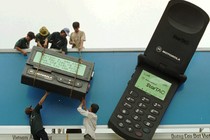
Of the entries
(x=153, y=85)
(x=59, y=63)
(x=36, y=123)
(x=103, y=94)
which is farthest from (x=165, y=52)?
(x=36, y=123)

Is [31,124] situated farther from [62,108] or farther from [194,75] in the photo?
[194,75]

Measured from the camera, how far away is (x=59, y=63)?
576 cm

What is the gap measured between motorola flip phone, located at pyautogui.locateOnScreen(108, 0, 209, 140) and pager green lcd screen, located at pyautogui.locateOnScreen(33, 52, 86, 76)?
0.63m

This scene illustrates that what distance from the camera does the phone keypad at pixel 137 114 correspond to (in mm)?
5195

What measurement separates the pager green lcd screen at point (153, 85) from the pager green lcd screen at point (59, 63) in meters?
0.70

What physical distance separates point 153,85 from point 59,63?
1.14 meters

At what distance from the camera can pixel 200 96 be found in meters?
5.88

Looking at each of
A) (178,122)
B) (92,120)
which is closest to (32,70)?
(92,120)

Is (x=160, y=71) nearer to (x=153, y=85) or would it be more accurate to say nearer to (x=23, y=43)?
(x=153, y=85)

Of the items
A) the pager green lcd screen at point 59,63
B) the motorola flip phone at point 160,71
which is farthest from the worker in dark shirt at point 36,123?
the motorola flip phone at point 160,71

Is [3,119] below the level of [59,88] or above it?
below

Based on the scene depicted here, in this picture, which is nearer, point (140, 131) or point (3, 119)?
point (140, 131)

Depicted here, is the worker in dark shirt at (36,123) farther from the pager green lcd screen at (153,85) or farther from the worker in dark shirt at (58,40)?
the pager green lcd screen at (153,85)

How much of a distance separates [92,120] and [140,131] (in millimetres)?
613
